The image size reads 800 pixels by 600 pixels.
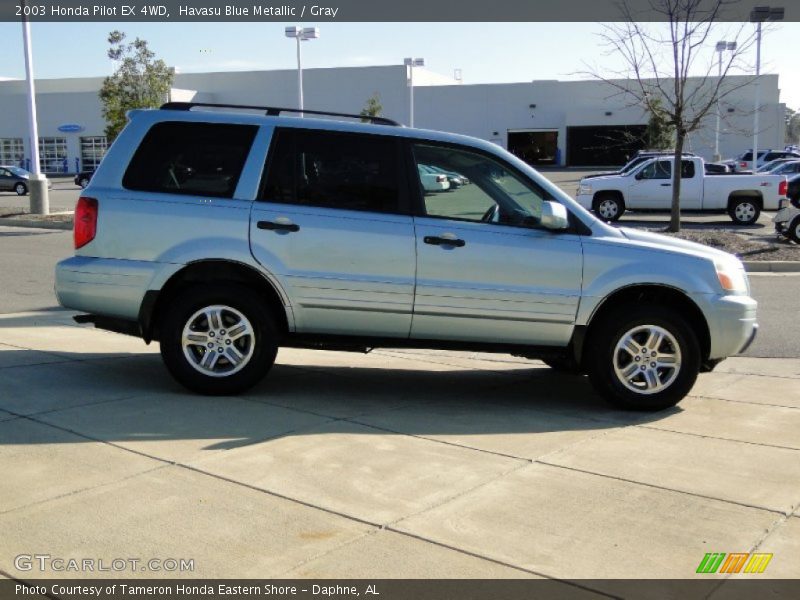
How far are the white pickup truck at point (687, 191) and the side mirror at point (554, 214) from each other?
63.1 feet

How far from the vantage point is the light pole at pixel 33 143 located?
2419cm

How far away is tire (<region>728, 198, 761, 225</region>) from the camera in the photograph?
79.4 ft

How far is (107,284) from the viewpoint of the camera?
6.38 metres

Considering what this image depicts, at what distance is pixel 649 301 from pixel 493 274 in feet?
3.93

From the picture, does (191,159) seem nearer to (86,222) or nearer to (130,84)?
(86,222)

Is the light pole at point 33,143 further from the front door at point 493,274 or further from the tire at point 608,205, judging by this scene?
the front door at point 493,274

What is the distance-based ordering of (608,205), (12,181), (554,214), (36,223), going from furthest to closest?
(12,181) → (608,205) → (36,223) → (554,214)

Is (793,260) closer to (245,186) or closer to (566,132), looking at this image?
(245,186)

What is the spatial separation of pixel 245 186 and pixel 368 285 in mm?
1123

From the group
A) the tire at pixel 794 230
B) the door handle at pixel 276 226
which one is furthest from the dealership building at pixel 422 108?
the door handle at pixel 276 226

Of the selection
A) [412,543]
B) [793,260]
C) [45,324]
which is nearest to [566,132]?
[793,260]

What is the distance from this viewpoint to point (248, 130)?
6.54 meters

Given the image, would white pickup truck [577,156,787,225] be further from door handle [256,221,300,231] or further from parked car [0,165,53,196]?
parked car [0,165,53,196]

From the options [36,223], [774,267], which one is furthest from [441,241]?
[36,223]
